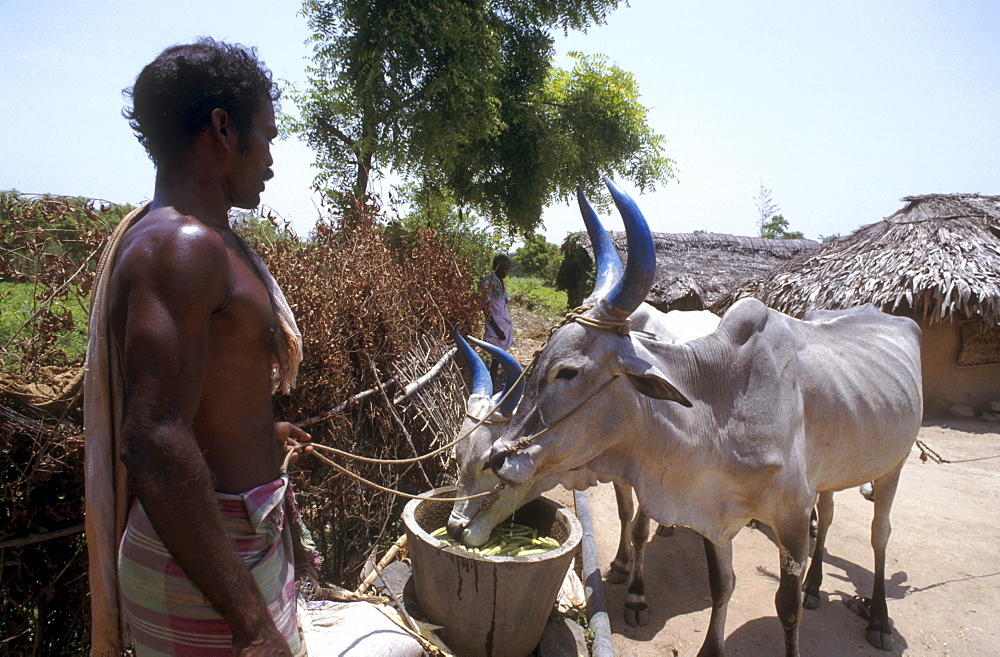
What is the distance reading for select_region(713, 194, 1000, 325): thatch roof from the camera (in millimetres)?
8906

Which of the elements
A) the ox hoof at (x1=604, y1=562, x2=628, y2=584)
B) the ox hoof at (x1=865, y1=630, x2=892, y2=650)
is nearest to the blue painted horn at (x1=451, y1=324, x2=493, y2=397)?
the ox hoof at (x1=604, y1=562, x2=628, y2=584)

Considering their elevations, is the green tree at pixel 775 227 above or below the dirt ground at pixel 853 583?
above

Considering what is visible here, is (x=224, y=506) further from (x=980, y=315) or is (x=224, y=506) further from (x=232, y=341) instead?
(x=980, y=315)

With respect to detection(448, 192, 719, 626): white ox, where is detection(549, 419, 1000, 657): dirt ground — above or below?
below

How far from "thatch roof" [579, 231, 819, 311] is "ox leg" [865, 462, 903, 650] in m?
9.22

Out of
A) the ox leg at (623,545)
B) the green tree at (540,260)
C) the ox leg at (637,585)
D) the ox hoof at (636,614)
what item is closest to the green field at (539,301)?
the green tree at (540,260)

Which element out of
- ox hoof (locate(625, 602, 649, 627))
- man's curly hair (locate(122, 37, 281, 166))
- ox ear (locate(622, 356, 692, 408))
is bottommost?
ox hoof (locate(625, 602, 649, 627))

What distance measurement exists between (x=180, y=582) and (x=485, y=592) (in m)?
1.70

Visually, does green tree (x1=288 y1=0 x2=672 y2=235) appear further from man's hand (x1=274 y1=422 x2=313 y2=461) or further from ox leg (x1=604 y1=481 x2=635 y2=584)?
man's hand (x1=274 y1=422 x2=313 y2=461)

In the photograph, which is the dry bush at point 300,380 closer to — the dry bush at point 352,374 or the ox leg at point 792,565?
the dry bush at point 352,374

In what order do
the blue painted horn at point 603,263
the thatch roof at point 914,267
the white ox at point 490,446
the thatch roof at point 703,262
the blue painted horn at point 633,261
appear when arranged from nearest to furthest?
the blue painted horn at point 633,261, the blue painted horn at point 603,263, the white ox at point 490,446, the thatch roof at point 914,267, the thatch roof at point 703,262

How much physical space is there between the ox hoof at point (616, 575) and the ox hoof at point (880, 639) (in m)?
1.56

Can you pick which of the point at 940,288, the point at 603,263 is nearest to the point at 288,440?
the point at 603,263

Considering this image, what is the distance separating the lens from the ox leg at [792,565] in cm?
292
